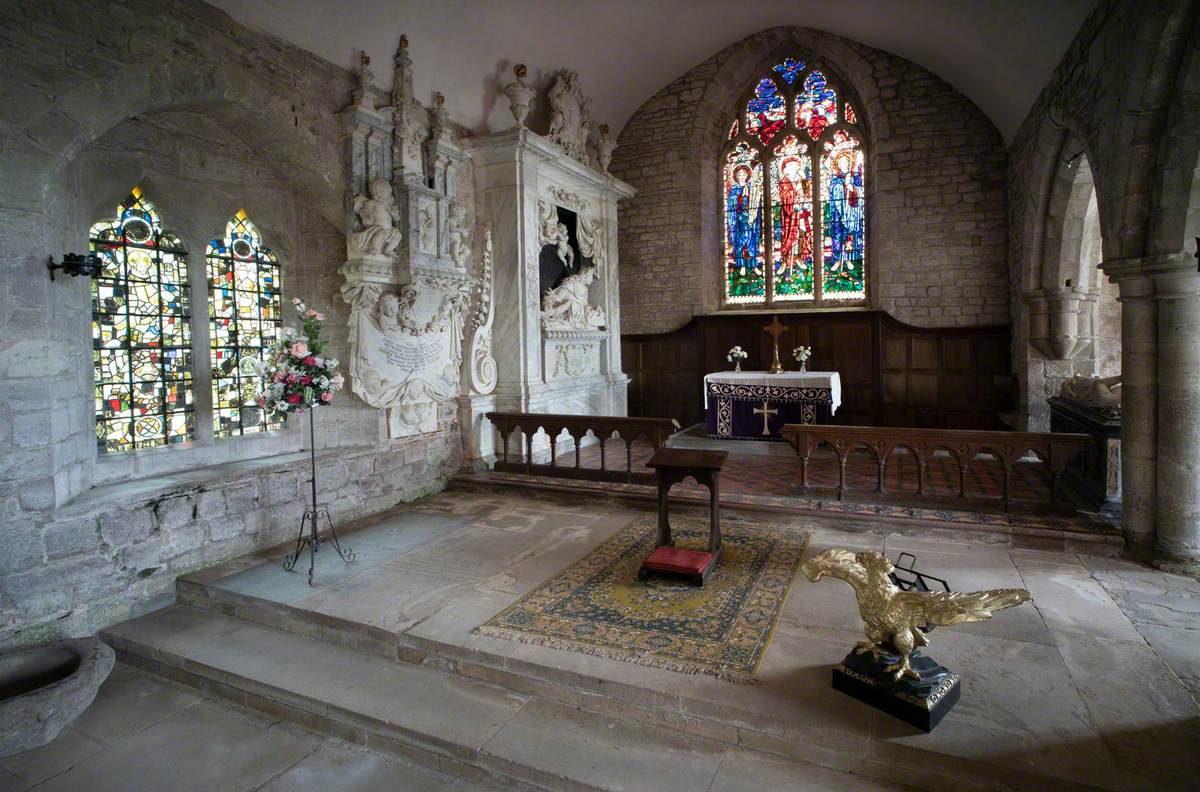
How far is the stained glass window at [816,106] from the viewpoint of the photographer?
33.1 feet

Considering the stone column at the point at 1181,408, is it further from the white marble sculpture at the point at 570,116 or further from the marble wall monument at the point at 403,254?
the white marble sculpture at the point at 570,116

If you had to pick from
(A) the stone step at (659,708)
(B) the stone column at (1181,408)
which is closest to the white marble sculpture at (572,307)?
Result: (A) the stone step at (659,708)

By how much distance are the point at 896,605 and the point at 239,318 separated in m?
5.56

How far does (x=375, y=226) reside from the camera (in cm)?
615

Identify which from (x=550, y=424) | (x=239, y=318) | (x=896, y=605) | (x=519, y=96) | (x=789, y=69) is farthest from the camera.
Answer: (x=789, y=69)

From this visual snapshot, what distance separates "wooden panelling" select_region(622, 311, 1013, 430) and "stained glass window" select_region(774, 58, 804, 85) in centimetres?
363

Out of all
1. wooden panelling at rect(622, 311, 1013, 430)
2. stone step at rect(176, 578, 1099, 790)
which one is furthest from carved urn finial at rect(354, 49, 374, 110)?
wooden panelling at rect(622, 311, 1013, 430)

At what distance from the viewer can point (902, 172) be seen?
9.48 metres

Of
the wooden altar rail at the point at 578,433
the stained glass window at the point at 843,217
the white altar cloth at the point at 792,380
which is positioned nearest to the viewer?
the wooden altar rail at the point at 578,433

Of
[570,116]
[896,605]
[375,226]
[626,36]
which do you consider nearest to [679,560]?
[896,605]

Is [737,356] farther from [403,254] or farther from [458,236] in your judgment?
[403,254]

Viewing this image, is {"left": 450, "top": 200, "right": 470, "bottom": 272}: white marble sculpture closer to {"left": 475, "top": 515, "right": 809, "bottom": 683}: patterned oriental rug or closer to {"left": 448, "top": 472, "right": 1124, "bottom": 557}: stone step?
{"left": 448, "top": 472, "right": 1124, "bottom": 557}: stone step

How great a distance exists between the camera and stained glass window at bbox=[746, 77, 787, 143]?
10.4 meters

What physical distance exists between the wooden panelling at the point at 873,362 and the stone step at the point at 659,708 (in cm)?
717
